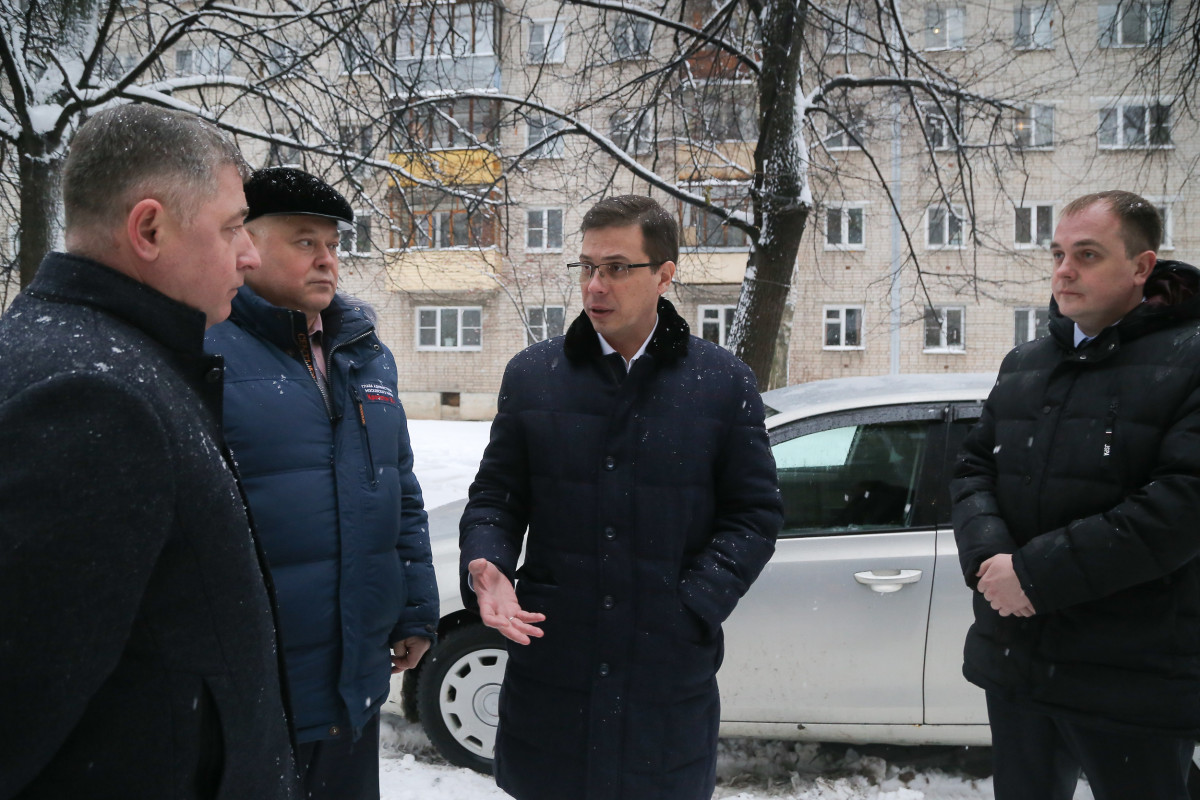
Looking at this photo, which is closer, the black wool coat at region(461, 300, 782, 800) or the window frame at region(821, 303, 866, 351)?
the black wool coat at region(461, 300, 782, 800)

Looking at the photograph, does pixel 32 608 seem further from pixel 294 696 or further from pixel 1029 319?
pixel 1029 319

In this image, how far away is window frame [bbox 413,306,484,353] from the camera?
24.8 meters

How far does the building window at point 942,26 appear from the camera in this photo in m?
9.93

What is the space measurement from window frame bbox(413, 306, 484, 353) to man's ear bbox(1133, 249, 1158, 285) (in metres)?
22.9

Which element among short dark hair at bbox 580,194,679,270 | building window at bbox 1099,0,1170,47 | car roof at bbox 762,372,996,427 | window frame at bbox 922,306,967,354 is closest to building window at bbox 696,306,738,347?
window frame at bbox 922,306,967,354

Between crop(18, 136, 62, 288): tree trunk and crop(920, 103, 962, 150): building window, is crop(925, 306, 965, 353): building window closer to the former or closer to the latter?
crop(920, 103, 962, 150): building window

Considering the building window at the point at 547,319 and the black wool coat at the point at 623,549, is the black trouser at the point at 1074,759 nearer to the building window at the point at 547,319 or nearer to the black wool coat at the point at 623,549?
the black wool coat at the point at 623,549

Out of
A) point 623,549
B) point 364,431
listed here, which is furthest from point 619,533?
point 364,431

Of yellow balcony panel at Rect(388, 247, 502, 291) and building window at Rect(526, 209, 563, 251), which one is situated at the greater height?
building window at Rect(526, 209, 563, 251)

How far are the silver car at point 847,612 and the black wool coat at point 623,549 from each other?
1.30m

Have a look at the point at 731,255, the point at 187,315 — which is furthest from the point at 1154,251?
the point at 731,255

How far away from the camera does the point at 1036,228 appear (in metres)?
21.9

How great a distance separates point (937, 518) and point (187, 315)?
9.65ft

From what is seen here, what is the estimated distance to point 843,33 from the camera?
7.99m
